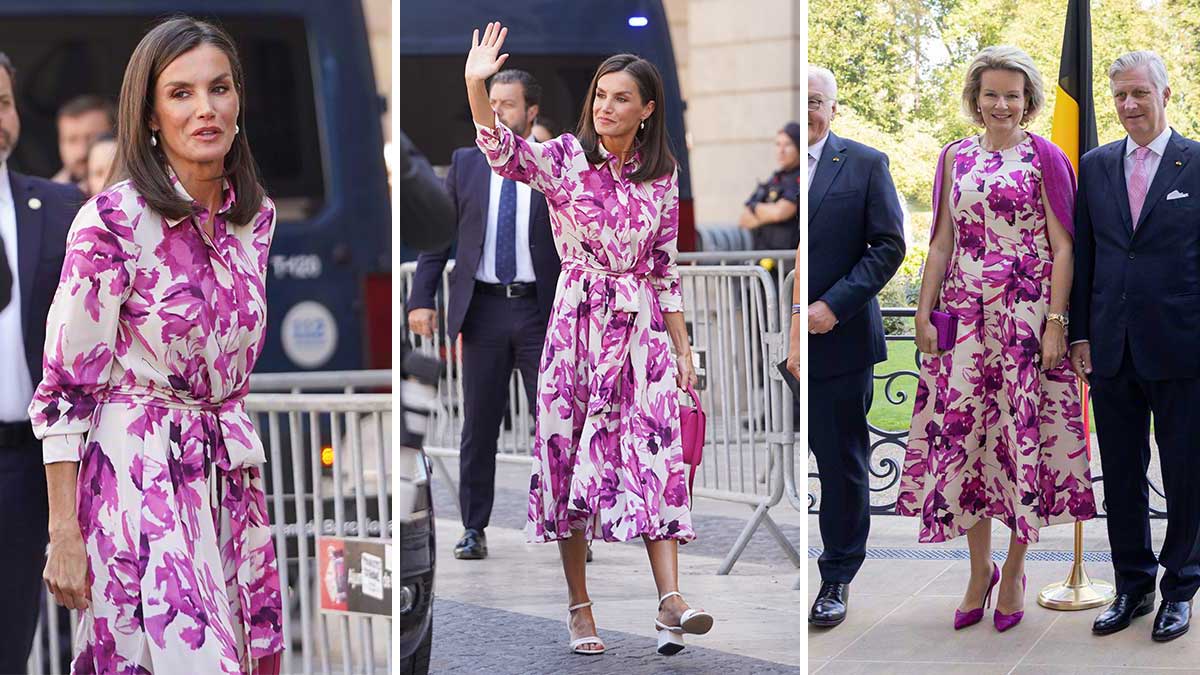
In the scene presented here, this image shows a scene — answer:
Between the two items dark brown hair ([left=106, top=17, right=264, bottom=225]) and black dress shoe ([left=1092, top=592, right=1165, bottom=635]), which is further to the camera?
black dress shoe ([left=1092, top=592, right=1165, bottom=635])

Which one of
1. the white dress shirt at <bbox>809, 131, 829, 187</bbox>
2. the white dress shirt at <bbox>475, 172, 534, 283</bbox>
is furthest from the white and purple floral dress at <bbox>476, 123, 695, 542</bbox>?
the white dress shirt at <bbox>809, 131, 829, 187</bbox>

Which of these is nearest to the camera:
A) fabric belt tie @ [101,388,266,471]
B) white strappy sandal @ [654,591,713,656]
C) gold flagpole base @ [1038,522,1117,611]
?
fabric belt tie @ [101,388,266,471]

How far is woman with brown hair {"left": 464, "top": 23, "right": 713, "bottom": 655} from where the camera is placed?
443 centimetres

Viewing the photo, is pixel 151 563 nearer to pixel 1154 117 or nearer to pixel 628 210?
pixel 628 210

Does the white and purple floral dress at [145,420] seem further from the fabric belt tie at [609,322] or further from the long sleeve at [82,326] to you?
the fabric belt tie at [609,322]

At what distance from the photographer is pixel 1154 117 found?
16.7 feet

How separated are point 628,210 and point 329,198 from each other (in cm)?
254

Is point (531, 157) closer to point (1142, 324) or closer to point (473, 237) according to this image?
point (473, 237)

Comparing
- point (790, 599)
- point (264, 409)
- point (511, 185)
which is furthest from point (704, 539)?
point (264, 409)

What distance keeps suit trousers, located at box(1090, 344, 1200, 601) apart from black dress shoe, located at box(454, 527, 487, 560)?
1.99m

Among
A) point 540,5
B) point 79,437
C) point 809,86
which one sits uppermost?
point 540,5

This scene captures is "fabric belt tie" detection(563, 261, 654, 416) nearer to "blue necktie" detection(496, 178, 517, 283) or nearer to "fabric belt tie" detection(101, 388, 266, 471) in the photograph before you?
"blue necktie" detection(496, 178, 517, 283)

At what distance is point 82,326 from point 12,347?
95 centimetres

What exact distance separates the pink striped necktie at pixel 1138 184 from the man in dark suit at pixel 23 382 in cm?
299
